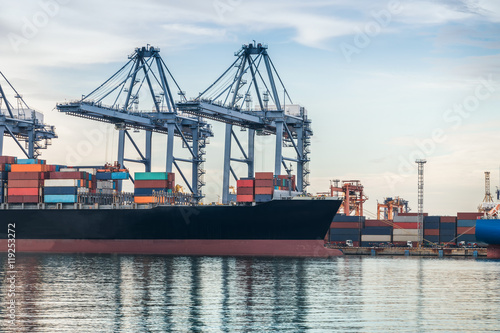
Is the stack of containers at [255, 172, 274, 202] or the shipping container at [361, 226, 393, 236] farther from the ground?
the stack of containers at [255, 172, 274, 202]

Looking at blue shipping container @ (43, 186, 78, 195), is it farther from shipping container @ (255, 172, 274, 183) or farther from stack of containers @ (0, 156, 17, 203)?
shipping container @ (255, 172, 274, 183)

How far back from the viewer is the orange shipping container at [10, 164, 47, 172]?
74688 millimetres

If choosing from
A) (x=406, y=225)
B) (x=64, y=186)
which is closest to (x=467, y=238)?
(x=406, y=225)

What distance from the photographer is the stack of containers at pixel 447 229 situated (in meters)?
91.9

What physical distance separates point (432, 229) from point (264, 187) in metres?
30.6

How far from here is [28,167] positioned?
2948 inches

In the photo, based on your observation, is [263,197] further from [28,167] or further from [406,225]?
[406,225]

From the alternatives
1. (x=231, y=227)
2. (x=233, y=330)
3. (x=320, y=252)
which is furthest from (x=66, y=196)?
(x=233, y=330)

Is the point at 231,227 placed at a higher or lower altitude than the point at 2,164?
lower

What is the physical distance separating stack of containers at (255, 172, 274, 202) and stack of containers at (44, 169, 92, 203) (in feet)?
59.3

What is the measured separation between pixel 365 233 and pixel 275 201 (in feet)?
90.1

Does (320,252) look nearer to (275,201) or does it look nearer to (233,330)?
(275,201)

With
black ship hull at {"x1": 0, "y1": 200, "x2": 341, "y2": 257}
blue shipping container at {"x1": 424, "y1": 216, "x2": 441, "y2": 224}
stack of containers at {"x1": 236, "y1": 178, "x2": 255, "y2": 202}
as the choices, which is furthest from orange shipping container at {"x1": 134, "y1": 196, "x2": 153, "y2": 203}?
blue shipping container at {"x1": 424, "y1": 216, "x2": 441, "y2": 224}

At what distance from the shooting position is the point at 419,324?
29547 mm
